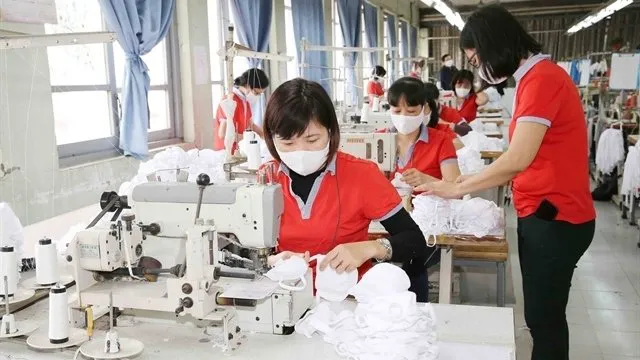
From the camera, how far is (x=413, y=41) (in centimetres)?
1695

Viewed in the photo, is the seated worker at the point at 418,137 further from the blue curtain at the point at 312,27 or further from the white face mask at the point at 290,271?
the blue curtain at the point at 312,27

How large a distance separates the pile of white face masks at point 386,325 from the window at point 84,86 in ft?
8.84

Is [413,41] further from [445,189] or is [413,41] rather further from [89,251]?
[89,251]

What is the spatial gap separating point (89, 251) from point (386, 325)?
0.78 metres

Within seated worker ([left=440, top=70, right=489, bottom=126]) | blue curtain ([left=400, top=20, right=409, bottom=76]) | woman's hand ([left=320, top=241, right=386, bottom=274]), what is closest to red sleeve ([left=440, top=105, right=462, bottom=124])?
seated worker ([left=440, top=70, right=489, bottom=126])

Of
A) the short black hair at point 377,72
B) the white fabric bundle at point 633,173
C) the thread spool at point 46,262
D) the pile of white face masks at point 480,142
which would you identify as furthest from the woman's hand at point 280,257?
the short black hair at point 377,72

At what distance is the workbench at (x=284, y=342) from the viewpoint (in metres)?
1.42

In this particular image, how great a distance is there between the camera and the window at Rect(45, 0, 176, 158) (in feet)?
11.9

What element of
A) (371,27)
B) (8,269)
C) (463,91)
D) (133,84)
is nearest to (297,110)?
(8,269)

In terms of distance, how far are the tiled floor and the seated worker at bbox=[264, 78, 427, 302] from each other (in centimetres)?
157

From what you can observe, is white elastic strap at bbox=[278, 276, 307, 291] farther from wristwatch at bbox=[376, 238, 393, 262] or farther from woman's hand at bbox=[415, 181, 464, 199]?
woman's hand at bbox=[415, 181, 464, 199]

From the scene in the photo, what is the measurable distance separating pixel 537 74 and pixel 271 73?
17.9ft

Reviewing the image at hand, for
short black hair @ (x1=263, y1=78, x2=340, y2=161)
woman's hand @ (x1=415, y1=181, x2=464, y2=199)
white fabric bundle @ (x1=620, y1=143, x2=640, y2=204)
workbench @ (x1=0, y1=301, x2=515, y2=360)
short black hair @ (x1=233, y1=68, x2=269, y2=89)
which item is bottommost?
white fabric bundle @ (x1=620, y1=143, x2=640, y2=204)

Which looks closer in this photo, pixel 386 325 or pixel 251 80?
pixel 386 325
